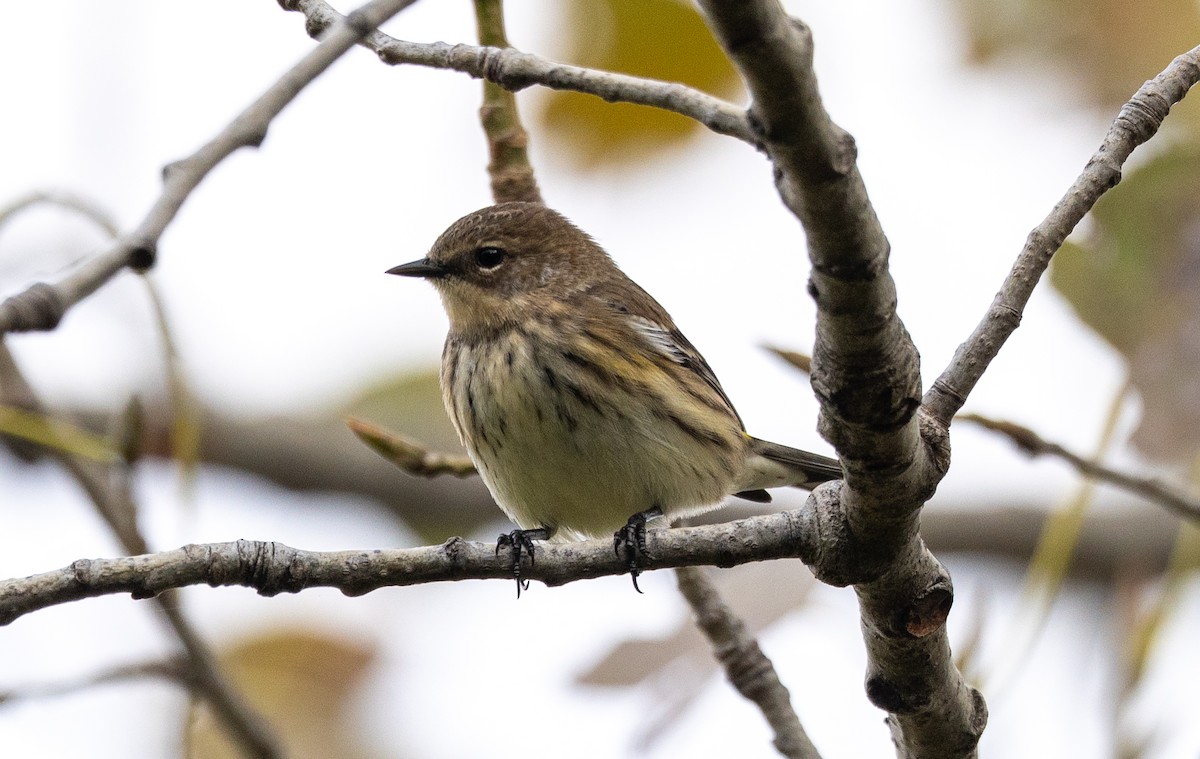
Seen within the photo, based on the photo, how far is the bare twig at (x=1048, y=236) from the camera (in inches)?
111

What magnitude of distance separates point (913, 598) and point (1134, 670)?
1.06 meters

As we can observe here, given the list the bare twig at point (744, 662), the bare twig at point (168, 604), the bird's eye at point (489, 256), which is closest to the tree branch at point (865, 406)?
the bare twig at point (744, 662)

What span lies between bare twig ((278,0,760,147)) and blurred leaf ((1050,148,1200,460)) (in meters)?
2.19

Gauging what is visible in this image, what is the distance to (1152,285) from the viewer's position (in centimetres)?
404

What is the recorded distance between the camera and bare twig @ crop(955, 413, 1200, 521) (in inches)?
134

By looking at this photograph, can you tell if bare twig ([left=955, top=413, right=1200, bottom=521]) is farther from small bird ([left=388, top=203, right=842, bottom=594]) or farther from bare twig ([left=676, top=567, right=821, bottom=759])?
small bird ([left=388, top=203, right=842, bottom=594])

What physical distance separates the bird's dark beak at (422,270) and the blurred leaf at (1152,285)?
2701mm

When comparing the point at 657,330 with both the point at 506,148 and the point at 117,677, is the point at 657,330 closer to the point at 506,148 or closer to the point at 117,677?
the point at 506,148

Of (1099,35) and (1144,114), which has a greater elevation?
(1099,35)

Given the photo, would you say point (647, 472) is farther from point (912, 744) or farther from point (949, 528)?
point (949, 528)

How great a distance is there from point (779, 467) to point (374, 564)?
338 cm

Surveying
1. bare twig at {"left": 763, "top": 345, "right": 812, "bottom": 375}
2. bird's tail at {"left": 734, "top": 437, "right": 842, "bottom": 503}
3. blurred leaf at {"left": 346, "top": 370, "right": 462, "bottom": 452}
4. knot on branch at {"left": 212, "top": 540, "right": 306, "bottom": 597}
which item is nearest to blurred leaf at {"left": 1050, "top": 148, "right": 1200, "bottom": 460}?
bare twig at {"left": 763, "top": 345, "right": 812, "bottom": 375}

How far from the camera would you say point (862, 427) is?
253cm

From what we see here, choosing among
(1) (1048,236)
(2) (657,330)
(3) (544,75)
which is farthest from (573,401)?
(3) (544,75)
